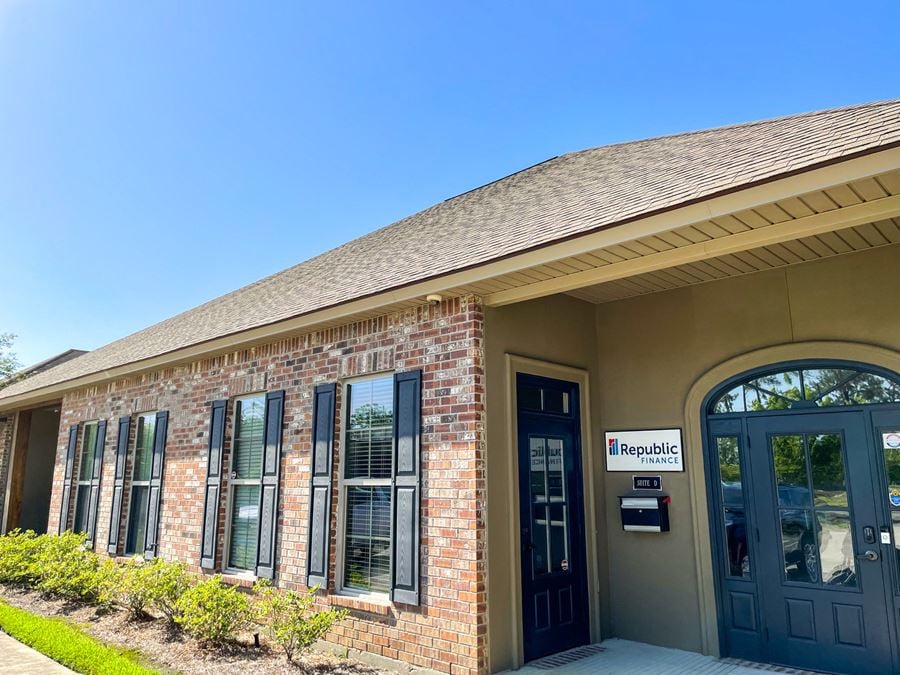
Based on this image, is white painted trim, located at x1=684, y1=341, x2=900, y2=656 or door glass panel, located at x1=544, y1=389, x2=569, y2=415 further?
Result: door glass panel, located at x1=544, y1=389, x2=569, y2=415

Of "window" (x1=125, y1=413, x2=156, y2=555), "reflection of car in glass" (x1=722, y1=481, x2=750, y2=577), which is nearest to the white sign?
"reflection of car in glass" (x1=722, y1=481, x2=750, y2=577)

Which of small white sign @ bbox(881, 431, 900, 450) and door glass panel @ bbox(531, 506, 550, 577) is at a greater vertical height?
small white sign @ bbox(881, 431, 900, 450)

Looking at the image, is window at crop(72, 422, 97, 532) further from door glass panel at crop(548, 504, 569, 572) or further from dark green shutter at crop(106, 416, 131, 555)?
door glass panel at crop(548, 504, 569, 572)

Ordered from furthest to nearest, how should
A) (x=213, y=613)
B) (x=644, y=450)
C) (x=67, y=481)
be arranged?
1. (x=67, y=481)
2. (x=644, y=450)
3. (x=213, y=613)

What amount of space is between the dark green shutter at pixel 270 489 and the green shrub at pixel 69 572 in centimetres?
229

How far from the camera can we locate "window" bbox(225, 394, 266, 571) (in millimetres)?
7410

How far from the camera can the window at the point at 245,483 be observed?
7410 mm

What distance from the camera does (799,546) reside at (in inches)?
202

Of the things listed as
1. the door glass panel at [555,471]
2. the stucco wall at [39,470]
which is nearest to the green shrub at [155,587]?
the door glass panel at [555,471]

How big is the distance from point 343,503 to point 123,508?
521cm

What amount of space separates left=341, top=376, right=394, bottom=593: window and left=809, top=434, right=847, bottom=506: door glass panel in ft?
12.2

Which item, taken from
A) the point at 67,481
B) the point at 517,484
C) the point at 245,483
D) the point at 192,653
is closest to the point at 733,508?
the point at 517,484

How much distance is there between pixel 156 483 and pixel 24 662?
347 centimetres

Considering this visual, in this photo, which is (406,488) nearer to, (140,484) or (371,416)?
(371,416)
